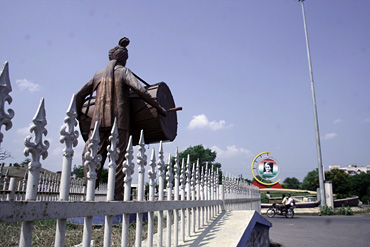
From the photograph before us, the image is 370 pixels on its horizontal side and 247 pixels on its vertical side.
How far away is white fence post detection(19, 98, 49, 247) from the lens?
57.2 inches

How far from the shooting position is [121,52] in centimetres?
450

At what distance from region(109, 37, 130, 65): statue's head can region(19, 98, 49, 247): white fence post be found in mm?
3013

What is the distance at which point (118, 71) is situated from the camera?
429cm

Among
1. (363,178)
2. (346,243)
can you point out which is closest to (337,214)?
(346,243)

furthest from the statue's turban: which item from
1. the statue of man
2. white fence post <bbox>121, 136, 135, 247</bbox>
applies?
white fence post <bbox>121, 136, 135, 247</bbox>

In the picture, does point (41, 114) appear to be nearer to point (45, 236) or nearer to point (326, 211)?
point (45, 236)

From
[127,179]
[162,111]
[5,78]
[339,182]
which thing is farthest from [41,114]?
[339,182]

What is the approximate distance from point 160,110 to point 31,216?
2.87 meters

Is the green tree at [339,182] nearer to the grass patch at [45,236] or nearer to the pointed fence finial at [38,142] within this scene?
the grass patch at [45,236]

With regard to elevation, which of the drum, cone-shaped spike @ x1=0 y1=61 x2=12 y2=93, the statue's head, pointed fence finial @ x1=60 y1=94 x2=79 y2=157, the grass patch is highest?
the statue's head

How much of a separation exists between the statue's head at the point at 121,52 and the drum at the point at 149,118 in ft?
1.83

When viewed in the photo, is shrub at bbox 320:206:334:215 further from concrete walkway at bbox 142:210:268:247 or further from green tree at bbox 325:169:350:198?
green tree at bbox 325:169:350:198

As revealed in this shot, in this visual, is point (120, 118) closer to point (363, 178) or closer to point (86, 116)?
point (86, 116)

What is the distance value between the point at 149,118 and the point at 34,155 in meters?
2.83
